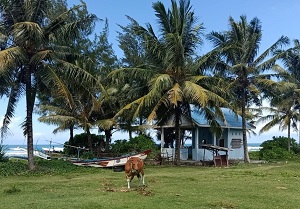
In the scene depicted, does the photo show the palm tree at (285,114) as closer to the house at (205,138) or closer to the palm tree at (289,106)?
the palm tree at (289,106)

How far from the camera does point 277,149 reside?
31625mm

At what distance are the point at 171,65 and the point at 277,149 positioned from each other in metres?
14.4

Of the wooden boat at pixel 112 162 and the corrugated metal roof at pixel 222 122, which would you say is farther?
the corrugated metal roof at pixel 222 122

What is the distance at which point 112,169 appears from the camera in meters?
20.6

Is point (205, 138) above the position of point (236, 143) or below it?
above

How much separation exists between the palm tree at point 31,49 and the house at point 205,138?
32.1 feet

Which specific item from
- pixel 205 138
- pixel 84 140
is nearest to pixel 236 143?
pixel 205 138

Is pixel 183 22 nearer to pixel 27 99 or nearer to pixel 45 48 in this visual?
pixel 45 48

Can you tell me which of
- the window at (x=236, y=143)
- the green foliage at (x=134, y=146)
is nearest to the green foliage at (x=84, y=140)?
the green foliage at (x=134, y=146)

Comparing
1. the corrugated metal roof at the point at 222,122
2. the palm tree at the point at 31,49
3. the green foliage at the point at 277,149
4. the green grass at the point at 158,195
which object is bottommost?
the green grass at the point at 158,195

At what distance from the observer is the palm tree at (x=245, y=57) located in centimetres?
2533

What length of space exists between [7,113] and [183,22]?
36.0ft

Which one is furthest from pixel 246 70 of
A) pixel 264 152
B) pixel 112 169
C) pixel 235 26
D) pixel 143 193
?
pixel 143 193

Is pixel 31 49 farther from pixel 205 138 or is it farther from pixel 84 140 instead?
pixel 84 140
